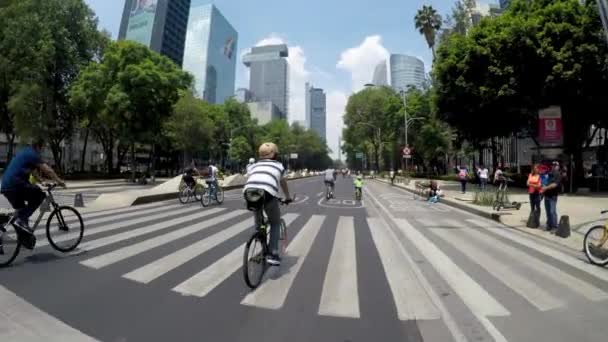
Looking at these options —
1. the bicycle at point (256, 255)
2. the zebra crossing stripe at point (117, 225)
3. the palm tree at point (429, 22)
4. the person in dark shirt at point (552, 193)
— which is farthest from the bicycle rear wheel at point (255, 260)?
the palm tree at point (429, 22)

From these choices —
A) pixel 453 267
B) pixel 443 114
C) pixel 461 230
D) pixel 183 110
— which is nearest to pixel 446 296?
pixel 453 267

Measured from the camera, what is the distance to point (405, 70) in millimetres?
96750

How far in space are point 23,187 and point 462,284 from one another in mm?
6182

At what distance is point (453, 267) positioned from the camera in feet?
23.5

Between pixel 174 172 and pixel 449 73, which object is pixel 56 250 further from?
pixel 174 172

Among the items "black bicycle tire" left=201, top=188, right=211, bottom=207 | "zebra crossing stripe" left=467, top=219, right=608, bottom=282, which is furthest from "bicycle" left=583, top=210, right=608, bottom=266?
"black bicycle tire" left=201, top=188, right=211, bottom=207

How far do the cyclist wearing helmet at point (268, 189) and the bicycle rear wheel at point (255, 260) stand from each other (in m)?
0.15

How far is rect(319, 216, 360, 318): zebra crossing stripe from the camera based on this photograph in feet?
16.0

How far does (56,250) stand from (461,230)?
904 centimetres

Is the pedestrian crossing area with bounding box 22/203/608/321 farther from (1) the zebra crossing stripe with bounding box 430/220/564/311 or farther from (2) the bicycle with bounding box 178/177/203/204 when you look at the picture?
(2) the bicycle with bounding box 178/177/203/204

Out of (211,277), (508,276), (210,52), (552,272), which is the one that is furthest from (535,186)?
(210,52)

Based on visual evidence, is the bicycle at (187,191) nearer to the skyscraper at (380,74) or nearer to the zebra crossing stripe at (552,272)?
the zebra crossing stripe at (552,272)

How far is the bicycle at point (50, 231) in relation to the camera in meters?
6.48

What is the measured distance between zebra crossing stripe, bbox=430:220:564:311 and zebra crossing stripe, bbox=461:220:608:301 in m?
0.34
